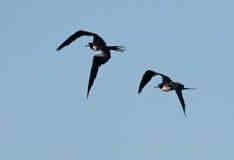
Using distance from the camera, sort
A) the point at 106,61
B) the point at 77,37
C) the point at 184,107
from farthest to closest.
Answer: the point at 77,37 < the point at 106,61 < the point at 184,107

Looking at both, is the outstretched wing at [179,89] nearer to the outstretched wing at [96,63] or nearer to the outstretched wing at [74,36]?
the outstretched wing at [96,63]

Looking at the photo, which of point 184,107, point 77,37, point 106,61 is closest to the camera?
point 184,107

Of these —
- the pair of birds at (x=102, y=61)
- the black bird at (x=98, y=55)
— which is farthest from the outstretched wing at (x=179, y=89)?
the black bird at (x=98, y=55)

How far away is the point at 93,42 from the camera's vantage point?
37812 millimetres

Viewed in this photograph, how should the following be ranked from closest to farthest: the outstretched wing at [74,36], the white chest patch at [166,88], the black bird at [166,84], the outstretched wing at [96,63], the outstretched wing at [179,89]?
the outstretched wing at [179,89] → the black bird at [166,84] → the outstretched wing at [96,63] → the white chest patch at [166,88] → the outstretched wing at [74,36]

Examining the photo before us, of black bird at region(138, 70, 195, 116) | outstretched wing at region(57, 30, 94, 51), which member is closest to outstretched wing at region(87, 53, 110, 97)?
outstretched wing at region(57, 30, 94, 51)

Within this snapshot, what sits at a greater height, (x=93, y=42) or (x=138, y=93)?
(x=93, y=42)

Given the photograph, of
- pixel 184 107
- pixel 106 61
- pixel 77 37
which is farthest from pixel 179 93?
pixel 77 37

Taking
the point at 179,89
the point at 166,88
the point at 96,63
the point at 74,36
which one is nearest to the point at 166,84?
the point at 166,88

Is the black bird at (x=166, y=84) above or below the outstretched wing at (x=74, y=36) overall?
below

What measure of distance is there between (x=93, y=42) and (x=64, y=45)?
2697 millimetres

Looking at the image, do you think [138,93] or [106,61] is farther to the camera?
[138,93]

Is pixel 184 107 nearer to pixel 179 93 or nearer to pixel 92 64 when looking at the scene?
pixel 179 93

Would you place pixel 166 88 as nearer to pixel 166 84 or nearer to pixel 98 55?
pixel 166 84
